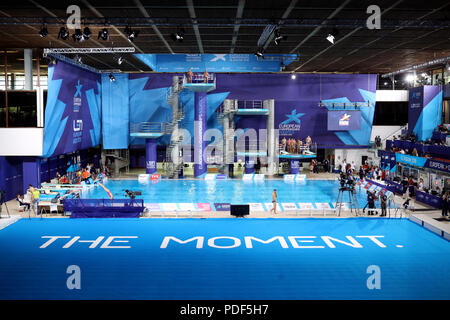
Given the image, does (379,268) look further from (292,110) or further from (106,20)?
(292,110)

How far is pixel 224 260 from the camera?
11727 millimetres

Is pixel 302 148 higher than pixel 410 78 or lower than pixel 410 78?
lower

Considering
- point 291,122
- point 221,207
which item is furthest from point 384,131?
point 221,207

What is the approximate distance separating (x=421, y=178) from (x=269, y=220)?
38.3 ft

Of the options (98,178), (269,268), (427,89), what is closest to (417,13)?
(269,268)

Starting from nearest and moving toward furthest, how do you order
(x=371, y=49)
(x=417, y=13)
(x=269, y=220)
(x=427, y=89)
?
(x=417, y=13) → (x=269, y=220) → (x=371, y=49) → (x=427, y=89)

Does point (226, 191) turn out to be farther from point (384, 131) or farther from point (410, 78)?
point (410, 78)

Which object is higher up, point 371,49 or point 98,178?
point 371,49

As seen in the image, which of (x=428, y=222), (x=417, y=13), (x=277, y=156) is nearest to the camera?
(x=417, y=13)

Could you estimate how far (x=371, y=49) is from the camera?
63.8ft

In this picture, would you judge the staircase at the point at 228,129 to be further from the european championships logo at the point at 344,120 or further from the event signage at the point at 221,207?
the event signage at the point at 221,207

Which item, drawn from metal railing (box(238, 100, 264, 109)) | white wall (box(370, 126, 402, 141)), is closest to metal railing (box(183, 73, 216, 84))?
metal railing (box(238, 100, 264, 109))

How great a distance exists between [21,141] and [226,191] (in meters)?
11.7

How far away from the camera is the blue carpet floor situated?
31.8ft
